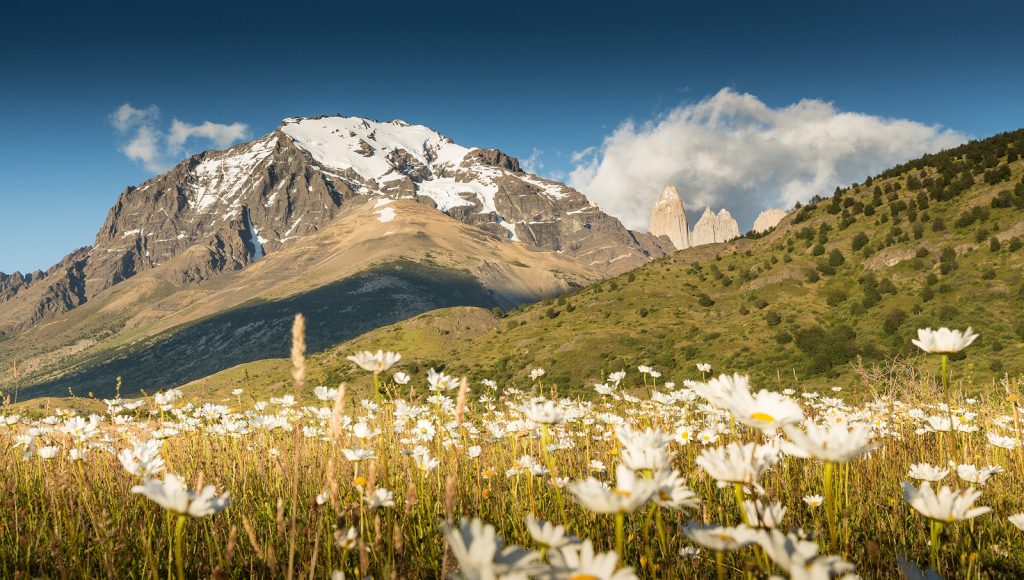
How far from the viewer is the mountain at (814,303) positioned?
109 ft

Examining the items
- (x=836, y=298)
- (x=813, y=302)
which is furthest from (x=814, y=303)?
(x=836, y=298)

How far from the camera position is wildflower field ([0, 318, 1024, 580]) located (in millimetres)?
1470

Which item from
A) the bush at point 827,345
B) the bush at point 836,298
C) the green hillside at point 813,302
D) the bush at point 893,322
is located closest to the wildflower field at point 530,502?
the green hillside at point 813,302

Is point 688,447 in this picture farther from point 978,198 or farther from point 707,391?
point 978,198

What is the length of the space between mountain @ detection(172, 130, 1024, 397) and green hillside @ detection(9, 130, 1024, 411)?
139mm

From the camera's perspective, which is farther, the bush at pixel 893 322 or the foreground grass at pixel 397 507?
the bush at pixel 893 322

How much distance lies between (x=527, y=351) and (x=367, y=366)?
49443 mm

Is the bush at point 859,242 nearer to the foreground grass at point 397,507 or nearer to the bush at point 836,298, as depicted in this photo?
the bush at point 836,298

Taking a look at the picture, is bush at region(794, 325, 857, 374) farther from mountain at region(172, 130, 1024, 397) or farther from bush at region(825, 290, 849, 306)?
bush at region(825, 290, 849, 306)

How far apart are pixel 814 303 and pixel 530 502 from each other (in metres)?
47.1

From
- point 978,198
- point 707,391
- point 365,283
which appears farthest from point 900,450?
point 365,283

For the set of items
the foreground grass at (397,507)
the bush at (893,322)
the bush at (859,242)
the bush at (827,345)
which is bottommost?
the foreground grass at (397,507)

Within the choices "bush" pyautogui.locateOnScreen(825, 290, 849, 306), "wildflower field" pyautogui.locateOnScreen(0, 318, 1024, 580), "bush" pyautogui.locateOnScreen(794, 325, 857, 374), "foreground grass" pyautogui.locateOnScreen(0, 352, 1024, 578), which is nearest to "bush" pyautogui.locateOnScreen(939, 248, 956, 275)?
"bush" pyautogui.locateOnScreen(825, 290, 849, 306)

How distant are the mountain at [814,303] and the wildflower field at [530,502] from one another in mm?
25606
